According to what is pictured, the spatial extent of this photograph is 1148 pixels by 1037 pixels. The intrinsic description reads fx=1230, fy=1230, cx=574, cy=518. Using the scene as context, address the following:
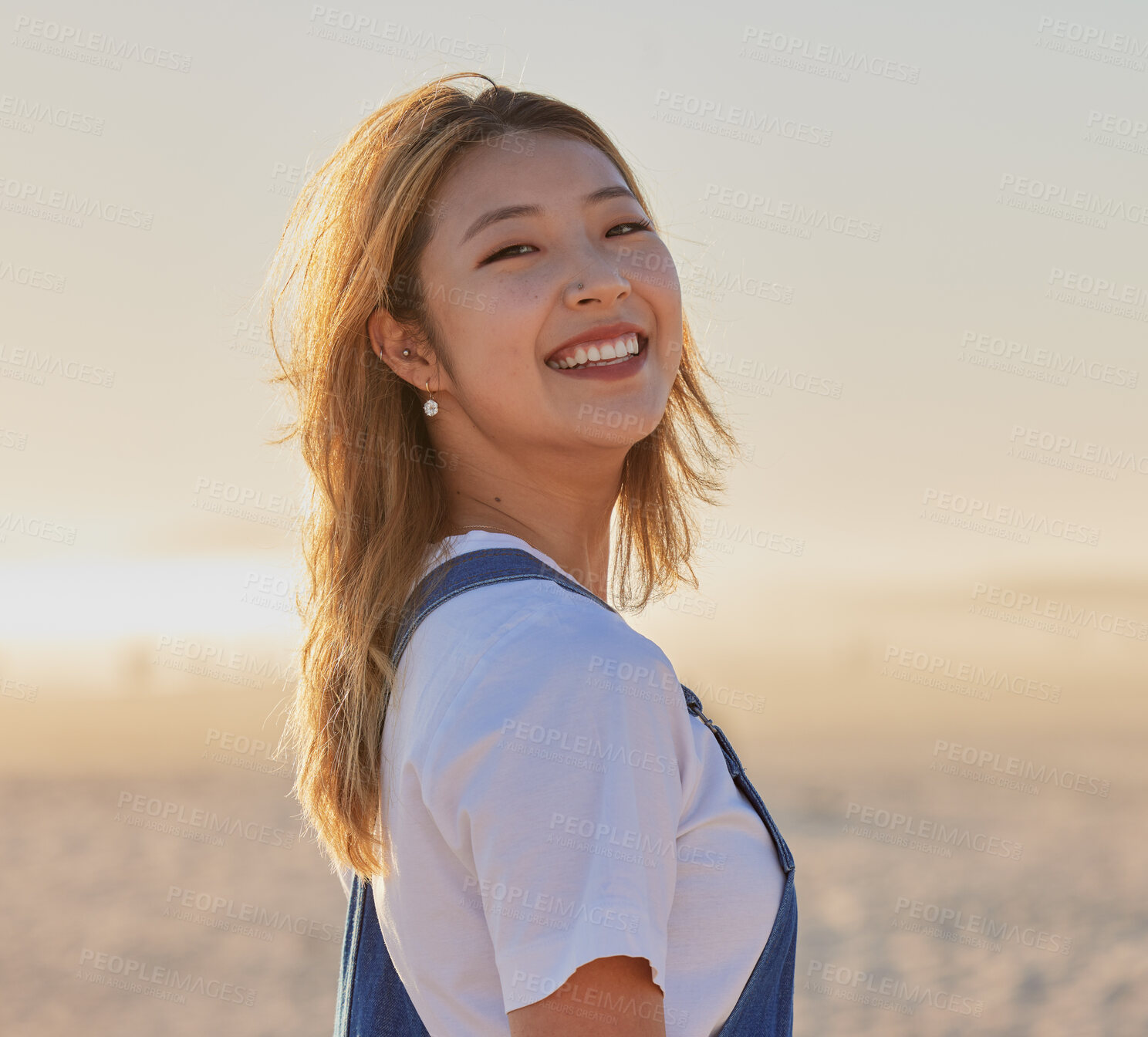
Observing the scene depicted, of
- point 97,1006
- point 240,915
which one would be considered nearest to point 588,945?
point 97,1006

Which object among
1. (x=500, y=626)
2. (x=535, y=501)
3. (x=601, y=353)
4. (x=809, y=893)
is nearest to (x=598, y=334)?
(x=601, y=353)

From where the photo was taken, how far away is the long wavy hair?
1852mm

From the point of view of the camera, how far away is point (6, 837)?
44.5 feet

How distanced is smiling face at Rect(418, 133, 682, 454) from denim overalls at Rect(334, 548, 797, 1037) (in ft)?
1.32

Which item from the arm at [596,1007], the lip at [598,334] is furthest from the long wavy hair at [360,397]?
the arm at [596,1007]

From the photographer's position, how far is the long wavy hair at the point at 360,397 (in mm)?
1852

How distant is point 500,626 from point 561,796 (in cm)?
23

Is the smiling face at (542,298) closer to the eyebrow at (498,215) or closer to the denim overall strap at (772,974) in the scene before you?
the eyebrow at (498,215)

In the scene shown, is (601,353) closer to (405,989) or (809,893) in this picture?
(405,989)

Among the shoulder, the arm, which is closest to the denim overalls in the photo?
the shoulder

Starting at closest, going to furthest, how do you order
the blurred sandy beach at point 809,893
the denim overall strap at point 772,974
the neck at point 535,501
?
the denim overall strap at point 772,974
the neck at point 535,501
the blurred sandy beach at point 809,893

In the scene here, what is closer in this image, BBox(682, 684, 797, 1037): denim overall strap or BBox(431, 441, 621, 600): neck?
BBox(682, 684, 797, 1037): denim overall strap

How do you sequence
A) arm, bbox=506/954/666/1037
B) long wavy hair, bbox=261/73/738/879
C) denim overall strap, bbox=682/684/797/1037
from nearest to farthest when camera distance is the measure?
arm, bbox=506/954/666/1037 → denim overall strap, bbox=682/684/797/1037 → long wavy hair, bbox=261/73/738/879

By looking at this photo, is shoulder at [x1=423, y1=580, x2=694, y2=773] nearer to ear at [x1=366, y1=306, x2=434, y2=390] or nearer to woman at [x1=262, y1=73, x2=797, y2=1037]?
woman at [x1=262, y1=73, x2=797, y2=1037]
